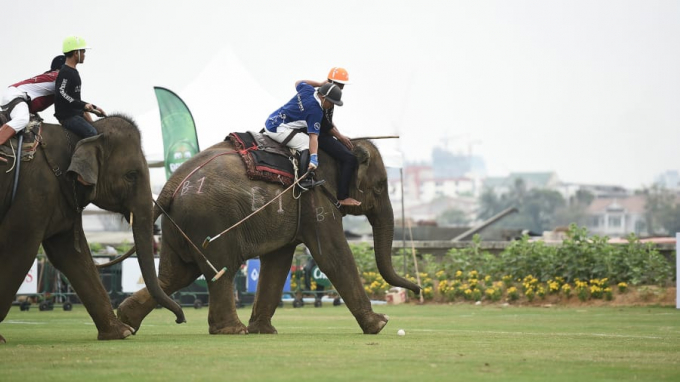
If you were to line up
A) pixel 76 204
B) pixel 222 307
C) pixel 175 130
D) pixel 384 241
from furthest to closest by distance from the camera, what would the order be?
pixel 175 130 → pixel 384 241 → pixel 222 307 → pixel 76 204

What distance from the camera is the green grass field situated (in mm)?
10219

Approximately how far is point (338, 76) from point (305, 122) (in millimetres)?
838

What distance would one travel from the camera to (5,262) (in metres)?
13.6

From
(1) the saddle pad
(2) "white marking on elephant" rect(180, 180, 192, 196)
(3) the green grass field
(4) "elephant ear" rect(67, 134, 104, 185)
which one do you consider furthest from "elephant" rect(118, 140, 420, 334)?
(4) "elephant ear" rect(67, 134, 104, 185)

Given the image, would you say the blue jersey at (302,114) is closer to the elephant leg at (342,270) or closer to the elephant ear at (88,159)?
the elephant leg at (342,270)

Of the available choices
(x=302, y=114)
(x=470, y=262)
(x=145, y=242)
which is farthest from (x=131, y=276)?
(x=145, y=242)

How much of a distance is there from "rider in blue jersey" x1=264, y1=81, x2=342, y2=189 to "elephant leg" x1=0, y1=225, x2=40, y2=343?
3871mm

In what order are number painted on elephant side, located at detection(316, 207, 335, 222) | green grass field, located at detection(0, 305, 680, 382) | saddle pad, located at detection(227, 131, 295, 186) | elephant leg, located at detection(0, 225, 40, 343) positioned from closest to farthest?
1. green grass field, located at detection(0, 305, 680, 382)
2. elephant leg, located at detection(0, 225, 40, 343)
3. saddle pad, located at detection(227, 131, 295, 186)
4. number painted on elephant side, located at detection(316, 207, 335, 222)

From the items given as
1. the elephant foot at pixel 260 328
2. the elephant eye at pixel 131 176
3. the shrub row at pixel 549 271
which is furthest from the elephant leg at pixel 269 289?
the shrub row at pixel 549 271

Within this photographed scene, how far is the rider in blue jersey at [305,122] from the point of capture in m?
16.2

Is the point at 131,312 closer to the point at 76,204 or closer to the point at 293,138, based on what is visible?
the point at 76,204

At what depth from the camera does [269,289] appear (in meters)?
16.9

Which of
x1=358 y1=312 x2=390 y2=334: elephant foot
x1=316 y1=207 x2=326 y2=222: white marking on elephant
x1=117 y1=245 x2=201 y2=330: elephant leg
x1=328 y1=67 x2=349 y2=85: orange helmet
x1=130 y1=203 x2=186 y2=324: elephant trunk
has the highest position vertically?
x1=328 y1=67 x2=349 y2=85: orange helmet

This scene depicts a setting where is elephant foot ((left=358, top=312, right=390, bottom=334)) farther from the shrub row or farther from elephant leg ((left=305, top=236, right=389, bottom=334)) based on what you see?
the shrub row
